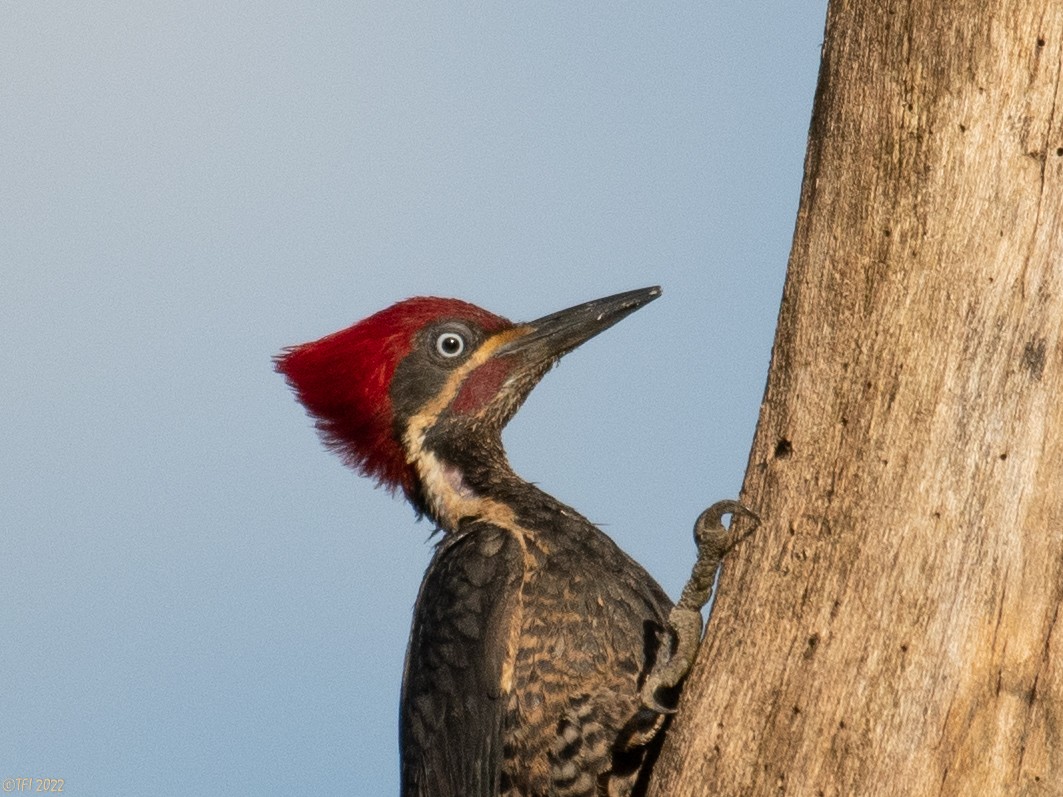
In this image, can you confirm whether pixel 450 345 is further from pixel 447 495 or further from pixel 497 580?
pixel 497 580

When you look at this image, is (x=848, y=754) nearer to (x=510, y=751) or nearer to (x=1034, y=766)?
(x=1034, y=766)

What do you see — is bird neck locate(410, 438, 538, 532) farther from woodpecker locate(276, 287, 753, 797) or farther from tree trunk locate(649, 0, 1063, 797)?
tree trunk locate(649, 0, 1063, 797)

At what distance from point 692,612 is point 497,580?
86 cm

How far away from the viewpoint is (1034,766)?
2.94 metres

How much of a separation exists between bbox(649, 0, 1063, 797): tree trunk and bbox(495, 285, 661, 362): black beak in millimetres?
2052

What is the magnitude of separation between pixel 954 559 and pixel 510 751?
1813 millimetres

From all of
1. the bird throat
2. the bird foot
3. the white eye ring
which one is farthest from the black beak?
the bird foot

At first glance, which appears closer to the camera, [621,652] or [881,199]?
[881,199]

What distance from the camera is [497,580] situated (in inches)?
172

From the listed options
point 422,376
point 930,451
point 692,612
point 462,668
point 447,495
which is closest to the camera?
point 930,451

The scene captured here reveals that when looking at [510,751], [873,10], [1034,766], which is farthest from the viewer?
[510,751]

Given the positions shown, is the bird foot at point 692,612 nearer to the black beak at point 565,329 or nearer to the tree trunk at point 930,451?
the tree trunk at point 930,451

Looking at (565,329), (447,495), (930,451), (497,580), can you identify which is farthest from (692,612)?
(565,329)

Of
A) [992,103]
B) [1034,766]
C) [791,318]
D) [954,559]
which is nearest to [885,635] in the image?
[954,559]
